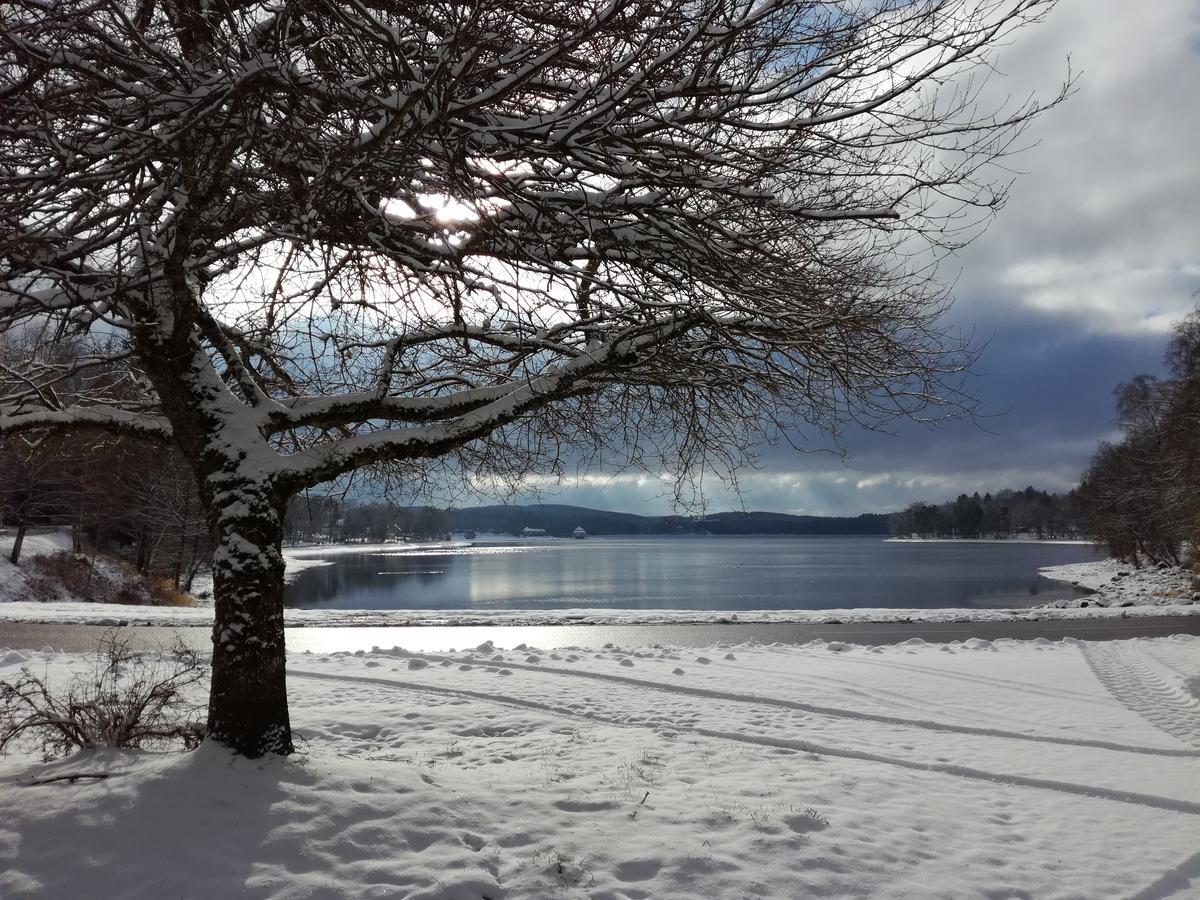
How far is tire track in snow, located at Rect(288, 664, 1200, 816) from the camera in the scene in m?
6.45

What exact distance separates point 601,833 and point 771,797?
1580 mm

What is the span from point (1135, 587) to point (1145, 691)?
32566mm

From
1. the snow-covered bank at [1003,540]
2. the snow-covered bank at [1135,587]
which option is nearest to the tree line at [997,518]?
the snow-covered bank at [1003,540]

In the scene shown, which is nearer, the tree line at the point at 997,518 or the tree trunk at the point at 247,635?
the tree trunk at the point at 247,635

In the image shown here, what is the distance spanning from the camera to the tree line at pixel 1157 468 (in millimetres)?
27453

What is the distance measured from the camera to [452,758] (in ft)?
22.7

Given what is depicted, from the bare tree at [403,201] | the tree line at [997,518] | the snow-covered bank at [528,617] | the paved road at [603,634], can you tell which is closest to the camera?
the bare tree at [403,201]

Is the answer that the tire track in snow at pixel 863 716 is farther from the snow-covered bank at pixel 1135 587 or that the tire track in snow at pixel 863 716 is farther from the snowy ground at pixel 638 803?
the snow-covered bank at pixel 1135 587

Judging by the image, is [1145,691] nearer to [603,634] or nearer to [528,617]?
[603,634]

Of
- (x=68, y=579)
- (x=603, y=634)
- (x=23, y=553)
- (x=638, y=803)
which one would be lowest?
(x=603, y=634)

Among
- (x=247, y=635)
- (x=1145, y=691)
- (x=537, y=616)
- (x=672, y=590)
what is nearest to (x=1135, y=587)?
(x=672, y=590)

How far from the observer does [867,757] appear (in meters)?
7.39

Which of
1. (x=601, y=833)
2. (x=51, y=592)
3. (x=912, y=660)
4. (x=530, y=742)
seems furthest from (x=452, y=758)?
(x=51, y=592)

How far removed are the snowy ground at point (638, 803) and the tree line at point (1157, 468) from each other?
21909mm
